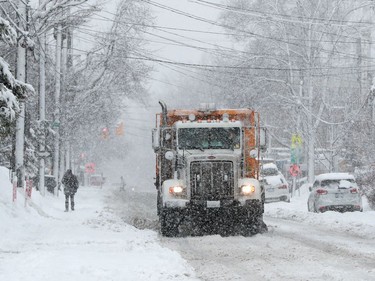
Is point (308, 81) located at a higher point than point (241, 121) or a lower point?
higher

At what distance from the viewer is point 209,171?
18.2 meters

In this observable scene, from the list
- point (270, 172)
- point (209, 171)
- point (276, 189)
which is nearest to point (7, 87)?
point (209, 171)

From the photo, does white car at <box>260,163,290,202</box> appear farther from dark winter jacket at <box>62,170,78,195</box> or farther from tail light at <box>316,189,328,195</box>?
dark winter jacket at <box>62,170,78,195</box>

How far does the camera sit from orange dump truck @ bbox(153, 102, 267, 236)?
60.0ft

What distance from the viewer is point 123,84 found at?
47844 mm

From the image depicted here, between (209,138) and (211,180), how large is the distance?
1.59 metres

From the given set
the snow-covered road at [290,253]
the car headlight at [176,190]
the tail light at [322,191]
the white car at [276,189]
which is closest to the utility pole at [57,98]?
the white car at [276,189]

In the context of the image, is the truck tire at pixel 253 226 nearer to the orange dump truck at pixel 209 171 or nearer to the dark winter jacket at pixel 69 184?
the orange dump truck at pixel 209 171

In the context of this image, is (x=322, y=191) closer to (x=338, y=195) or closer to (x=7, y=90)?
(x=338, y=195)

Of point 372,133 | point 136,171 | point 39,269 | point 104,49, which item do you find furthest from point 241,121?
point 136,171

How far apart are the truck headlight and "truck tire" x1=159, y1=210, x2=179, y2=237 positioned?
5.77 ft

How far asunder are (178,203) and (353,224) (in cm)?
546

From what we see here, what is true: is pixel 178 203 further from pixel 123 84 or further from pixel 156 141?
pixel 123 84

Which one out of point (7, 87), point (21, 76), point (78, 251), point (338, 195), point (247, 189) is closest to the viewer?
point (78, 251)
